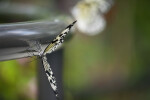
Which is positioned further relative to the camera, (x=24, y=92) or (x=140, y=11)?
(x=140, y=11)

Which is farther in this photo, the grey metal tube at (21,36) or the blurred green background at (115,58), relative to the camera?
the blurred green background at (115,58)

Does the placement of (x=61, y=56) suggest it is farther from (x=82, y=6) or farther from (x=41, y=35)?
(x=82, y=6)

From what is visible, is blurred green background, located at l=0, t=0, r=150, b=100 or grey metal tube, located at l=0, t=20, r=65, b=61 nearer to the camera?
grey metal tube, located at l=0, t=20, r=65, b=61

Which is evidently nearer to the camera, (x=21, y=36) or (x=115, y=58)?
(x=21, y=36)

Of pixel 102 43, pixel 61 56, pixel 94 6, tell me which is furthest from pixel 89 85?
pixel 61 56

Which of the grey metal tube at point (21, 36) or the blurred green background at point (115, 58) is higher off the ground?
the blurred green background at point (115, 58)

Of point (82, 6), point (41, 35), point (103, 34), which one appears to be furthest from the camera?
point (103, 34)

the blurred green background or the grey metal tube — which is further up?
the blurred green background

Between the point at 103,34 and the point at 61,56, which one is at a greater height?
the point at 103,34
